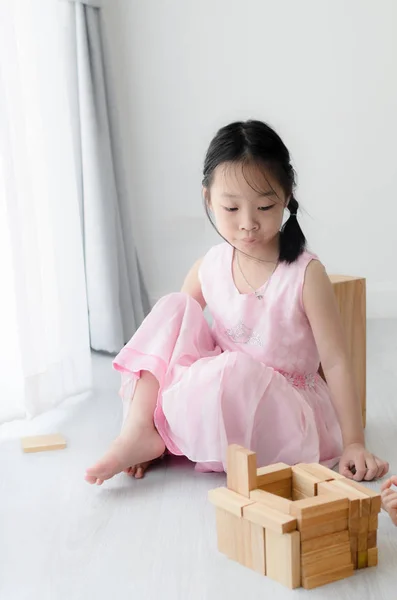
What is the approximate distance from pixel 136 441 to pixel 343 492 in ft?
1.67

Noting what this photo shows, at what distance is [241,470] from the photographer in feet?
3.99

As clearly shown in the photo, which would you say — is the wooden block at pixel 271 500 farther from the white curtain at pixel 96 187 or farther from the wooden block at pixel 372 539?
the white curtain at pixel 96 187

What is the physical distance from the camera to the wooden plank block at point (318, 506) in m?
1.11

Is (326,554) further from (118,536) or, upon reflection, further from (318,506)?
(118,536)

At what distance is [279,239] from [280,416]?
366mm

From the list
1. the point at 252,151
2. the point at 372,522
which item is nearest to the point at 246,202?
the point at 252,151

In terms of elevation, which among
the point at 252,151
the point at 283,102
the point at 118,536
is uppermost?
the point at 283,102

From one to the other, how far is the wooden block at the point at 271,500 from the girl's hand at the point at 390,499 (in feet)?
0.69

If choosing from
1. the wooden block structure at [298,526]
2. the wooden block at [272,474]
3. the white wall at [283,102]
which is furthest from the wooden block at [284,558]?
the white wall at [283,102]

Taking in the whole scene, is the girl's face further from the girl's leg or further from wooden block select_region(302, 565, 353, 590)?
wooden block select_region(302, 565, 353, 590)

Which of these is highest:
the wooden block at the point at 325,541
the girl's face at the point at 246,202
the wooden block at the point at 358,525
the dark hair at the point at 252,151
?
the dark hair at the point at 252,151

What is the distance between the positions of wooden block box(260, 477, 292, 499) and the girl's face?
50cm

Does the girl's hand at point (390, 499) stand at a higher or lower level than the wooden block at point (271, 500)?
lower

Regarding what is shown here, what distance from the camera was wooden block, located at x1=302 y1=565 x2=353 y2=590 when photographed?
3.72 feet
